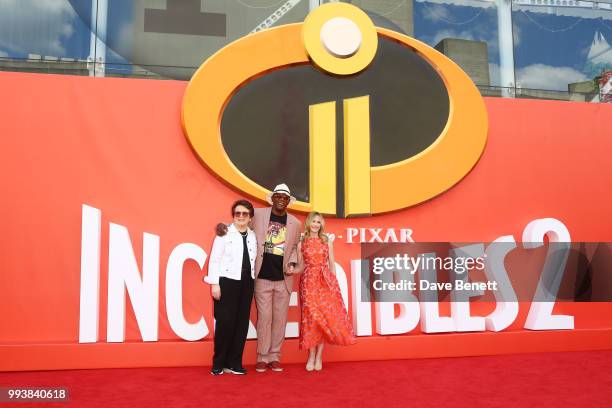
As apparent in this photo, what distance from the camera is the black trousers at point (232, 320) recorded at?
137 inches

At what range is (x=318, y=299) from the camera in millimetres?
3646

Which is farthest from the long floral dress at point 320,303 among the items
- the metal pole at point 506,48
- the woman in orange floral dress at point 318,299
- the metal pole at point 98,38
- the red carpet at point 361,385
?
the metal pole at point 506,48

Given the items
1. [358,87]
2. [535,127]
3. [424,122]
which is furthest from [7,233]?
[535,127]

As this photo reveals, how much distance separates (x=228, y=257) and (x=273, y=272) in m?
0.35

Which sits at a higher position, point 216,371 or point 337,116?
point 337,116

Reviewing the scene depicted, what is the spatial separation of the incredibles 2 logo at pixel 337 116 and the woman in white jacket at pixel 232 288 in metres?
0.51

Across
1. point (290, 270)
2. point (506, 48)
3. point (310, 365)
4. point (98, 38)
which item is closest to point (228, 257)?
point (290, 270)

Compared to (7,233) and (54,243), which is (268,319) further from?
(7,233)

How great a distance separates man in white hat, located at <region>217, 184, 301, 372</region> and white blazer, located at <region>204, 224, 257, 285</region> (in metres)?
0.06

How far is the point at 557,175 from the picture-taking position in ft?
15.5

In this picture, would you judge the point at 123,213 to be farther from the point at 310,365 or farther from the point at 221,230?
the point at 310,365

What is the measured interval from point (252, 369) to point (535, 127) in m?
3.32

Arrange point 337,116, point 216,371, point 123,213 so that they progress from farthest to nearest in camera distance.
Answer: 1. point 337,116
2. point 123,213
3. point 216,371

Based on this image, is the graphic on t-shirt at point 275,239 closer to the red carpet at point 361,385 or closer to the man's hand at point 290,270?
the man's hand at point 290,270
